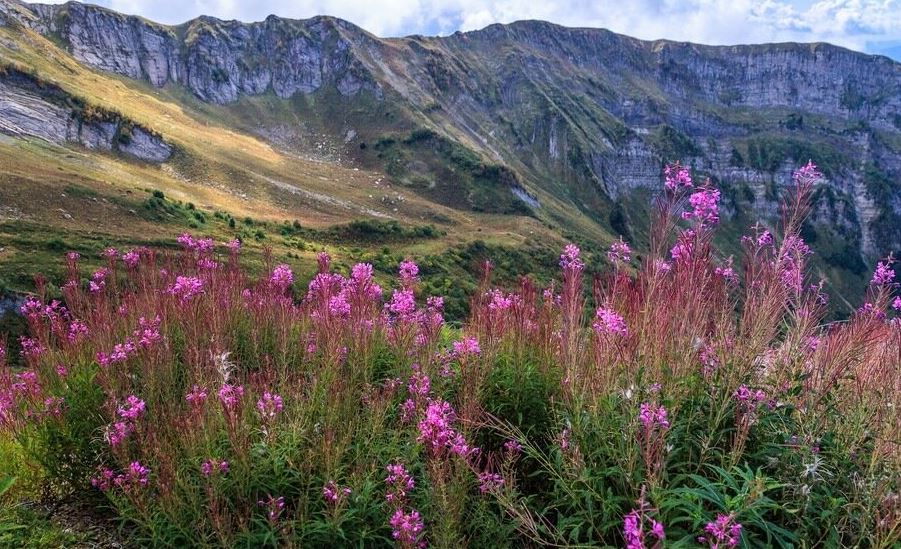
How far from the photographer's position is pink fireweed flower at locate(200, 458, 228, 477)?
3.50 m

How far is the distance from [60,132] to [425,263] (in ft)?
147

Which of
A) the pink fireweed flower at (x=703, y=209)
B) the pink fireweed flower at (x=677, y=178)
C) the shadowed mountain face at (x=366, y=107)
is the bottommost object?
the pink fireweed flower at (x=703, y=209)

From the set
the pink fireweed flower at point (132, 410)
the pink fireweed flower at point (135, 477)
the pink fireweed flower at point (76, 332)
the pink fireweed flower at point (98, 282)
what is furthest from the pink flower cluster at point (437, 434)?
the pink fireweed flower at point (98, 282)

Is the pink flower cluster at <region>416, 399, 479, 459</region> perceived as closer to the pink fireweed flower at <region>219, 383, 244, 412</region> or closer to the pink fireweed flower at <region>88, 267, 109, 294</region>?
the pink fireweed flower at <region>219, 383, 244, 412</region>

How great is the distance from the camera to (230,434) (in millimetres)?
3570

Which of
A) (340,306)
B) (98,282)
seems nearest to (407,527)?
(340,306)

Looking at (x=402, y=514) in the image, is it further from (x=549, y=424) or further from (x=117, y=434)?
(x=117, y=434)

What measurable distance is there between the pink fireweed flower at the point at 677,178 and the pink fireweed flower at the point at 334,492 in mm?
3001

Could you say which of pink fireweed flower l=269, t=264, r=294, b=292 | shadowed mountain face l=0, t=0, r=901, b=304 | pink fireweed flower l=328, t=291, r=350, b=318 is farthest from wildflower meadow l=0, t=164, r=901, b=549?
shadowed mountain face l=0, t=0, r=901, b=304

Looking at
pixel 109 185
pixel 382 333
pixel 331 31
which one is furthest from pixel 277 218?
pixel 331 31

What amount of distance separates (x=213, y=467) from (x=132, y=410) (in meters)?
1.00

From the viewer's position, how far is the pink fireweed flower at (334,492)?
3471mm

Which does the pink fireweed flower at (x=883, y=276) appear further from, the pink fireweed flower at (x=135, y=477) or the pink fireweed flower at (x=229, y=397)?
the pink fireweed flower at (x=135, y=477)

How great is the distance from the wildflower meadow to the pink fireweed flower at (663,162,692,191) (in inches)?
0.7
